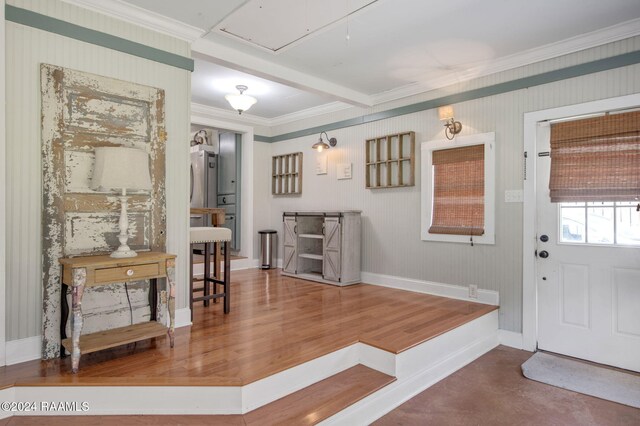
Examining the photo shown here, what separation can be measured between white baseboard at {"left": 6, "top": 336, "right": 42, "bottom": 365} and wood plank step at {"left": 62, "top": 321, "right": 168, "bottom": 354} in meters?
0.22

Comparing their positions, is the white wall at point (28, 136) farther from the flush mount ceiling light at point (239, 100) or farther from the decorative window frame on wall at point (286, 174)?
the decorative window frame on wall at point (286, 174)

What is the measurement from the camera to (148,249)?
9.62 ft

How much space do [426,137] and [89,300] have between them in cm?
362

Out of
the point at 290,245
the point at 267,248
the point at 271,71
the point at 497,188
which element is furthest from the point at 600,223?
the point at 267,248

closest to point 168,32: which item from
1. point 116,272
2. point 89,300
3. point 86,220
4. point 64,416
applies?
point 86,220

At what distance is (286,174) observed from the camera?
6156 millimetres

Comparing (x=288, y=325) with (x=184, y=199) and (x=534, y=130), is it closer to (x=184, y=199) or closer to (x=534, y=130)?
(x=184, y=199)

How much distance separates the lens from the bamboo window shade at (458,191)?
3902 mm

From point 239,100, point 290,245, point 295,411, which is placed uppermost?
point 239,100

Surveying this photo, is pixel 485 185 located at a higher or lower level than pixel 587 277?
higher

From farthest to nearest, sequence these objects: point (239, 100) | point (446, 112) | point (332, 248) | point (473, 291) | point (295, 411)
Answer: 1. point (332, 248)
2. point (239, 100)
3. point (446, 112)
4. point (473, 291)
5. point (295, 411)

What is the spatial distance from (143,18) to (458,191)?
331cm

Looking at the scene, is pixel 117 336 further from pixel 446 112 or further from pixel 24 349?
pixel 446 112

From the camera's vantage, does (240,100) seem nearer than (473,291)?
No
